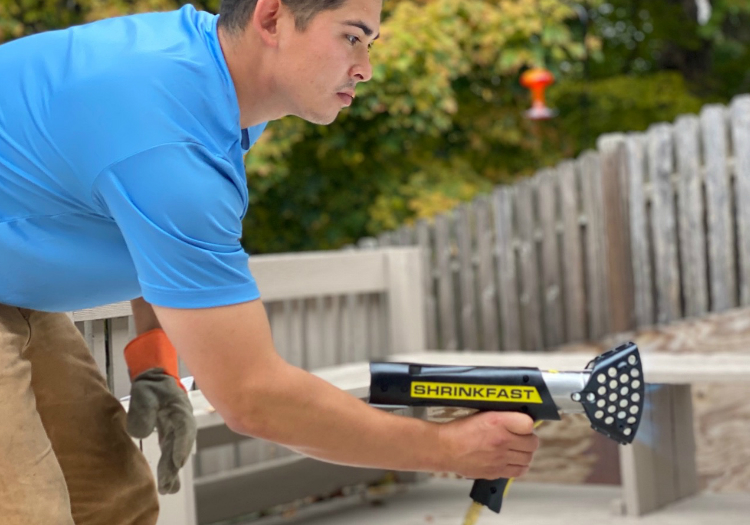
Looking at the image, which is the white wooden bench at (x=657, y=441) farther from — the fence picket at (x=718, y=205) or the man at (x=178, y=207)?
the fence picket at (x=718, y=205)

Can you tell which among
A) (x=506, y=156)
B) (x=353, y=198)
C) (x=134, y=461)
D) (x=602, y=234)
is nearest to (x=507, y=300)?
(x=602, y=234)

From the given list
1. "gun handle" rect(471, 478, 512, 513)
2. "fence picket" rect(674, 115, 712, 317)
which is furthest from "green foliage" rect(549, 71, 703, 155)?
"gun handle" rect(471, 478, 512, 513)

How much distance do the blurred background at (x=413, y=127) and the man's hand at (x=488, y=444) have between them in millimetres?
5240

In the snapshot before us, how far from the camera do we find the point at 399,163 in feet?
25.0

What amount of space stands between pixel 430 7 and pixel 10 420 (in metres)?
5.74

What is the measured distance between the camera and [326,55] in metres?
1.28

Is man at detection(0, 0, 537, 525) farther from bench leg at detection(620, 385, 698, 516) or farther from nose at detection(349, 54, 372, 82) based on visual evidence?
bench leg at detection(620, 385, 698, 516)

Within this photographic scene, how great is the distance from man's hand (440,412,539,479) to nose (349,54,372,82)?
504mm

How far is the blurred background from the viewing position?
21.8 feet

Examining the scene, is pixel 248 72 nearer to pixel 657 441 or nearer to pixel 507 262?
pixel 657 441

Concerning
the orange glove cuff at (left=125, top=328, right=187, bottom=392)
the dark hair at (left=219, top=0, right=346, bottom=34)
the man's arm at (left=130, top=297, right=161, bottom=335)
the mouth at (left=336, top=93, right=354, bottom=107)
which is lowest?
the orange glove cuff at (left=125, top=328, right=187, bottom=392)

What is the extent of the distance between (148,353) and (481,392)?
652 millimetres

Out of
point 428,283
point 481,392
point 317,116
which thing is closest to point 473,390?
point 481,392

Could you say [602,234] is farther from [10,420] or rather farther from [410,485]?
[10,420]
